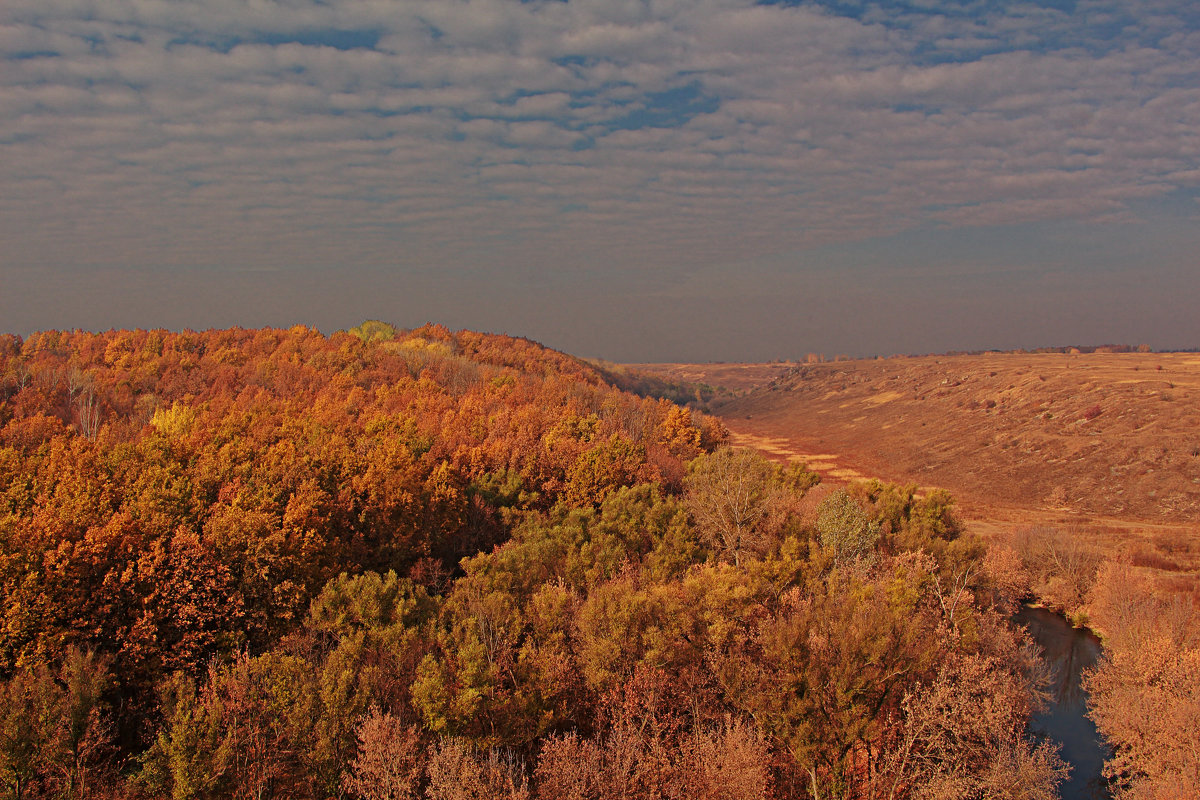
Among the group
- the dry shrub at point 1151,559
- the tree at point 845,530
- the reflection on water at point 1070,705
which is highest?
the tree at point 845,530

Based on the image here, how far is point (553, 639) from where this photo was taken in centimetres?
2731

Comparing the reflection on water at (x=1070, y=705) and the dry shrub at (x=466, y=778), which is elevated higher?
the dry shrub at (x=466, y=778)

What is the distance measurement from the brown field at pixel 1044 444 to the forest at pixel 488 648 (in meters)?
33.3

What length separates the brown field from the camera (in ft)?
234

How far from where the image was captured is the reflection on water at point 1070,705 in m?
29.5

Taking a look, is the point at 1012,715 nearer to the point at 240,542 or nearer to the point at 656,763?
the point at 656,763

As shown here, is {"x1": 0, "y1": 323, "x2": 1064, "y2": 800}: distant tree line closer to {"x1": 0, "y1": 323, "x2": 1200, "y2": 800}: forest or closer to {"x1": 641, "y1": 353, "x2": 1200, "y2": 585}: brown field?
{"x1": 0, "y1": 323, "x2": 1200, "y2": 800}: forest

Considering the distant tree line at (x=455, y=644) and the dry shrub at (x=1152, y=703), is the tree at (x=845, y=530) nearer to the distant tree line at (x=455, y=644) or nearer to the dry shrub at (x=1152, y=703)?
the distant tree line at (x=455, y=644)

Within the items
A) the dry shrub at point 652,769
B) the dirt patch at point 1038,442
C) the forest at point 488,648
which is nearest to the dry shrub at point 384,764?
the forest at point 488,648

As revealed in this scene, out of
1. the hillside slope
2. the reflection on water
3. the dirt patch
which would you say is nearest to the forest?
the reflection on water

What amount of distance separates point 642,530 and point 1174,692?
82.1 feet

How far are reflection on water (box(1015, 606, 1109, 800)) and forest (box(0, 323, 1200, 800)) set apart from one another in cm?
142

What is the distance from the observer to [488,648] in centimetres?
2658

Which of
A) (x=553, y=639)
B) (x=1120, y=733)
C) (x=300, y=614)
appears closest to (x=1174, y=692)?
(x=1120, y=733)
